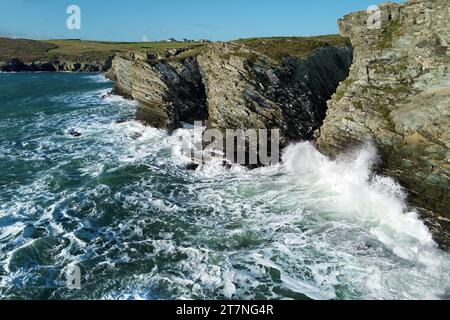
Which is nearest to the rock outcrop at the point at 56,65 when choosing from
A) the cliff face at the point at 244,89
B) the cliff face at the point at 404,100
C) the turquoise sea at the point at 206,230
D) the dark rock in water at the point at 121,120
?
the dark rock in water at the point at 121,120

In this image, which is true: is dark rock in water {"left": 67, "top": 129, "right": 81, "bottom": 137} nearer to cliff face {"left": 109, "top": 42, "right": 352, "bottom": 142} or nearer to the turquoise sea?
the turquoise sea

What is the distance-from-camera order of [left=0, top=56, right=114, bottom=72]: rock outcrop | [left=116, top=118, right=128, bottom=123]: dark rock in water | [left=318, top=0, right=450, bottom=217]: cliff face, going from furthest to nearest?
[left=0, top=56, right=114, bottom=72]: rock outcrop
[left=116, top=118, right=128, bottom=123]: dark rock in water
[left=318, top=0, right=450, bottom=217]: cliff face

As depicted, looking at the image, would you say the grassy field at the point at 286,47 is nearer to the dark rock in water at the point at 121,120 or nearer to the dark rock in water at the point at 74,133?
the dark rock in water at the point at 121,120

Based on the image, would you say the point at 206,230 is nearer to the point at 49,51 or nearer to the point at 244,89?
the point at 244,89

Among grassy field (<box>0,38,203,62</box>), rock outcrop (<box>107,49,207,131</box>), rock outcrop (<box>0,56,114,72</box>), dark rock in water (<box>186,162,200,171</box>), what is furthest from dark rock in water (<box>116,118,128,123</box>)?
rock outcrop (<box>0,56,114,72</box>)

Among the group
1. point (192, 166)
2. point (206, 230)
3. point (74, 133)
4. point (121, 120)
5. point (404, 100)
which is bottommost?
point (206, 230)

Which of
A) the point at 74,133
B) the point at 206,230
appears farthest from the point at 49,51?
the point at 206,230
